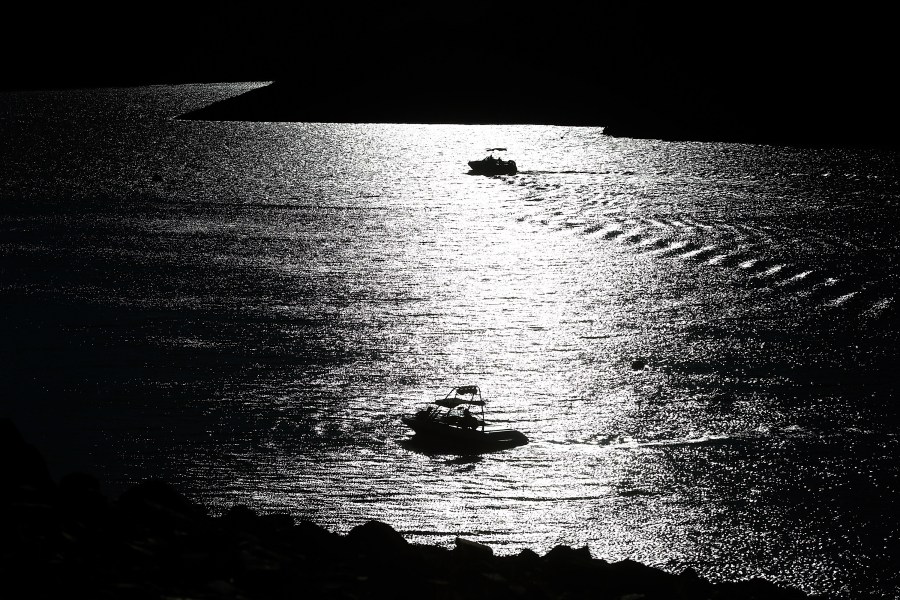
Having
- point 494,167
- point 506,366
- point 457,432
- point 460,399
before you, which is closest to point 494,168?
point 494,167

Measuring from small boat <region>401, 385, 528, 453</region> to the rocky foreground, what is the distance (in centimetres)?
1605

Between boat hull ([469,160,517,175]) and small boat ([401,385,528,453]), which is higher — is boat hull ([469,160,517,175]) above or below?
above

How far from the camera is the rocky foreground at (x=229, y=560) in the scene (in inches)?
556

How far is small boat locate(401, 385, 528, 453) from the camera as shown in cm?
3609

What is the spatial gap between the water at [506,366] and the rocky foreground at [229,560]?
1007 centimetres

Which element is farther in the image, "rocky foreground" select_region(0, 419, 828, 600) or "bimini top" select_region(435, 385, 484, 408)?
"bimini top" select_region(435, 385, 484, 408)

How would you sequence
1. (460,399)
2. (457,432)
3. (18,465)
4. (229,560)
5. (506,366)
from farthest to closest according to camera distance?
(506,366) < (460,399) < (457,432) < (18,465) < (229,560)

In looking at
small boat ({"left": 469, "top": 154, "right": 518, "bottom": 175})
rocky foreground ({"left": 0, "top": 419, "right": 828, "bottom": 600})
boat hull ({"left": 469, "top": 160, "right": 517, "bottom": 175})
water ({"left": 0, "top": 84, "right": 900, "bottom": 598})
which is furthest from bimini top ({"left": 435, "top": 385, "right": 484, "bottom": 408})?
boat hull ({"left": 469, "top": 160, "right": 517, "bottom": 175})

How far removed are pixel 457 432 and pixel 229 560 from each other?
2075 centimetres

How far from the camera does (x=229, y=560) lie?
15.6 m

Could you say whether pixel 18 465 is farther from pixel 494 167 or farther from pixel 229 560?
pixel 494 167

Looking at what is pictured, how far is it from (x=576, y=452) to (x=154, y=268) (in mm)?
42446

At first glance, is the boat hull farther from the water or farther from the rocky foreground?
the rocky foreground

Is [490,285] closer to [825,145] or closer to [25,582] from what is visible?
[25,582]
